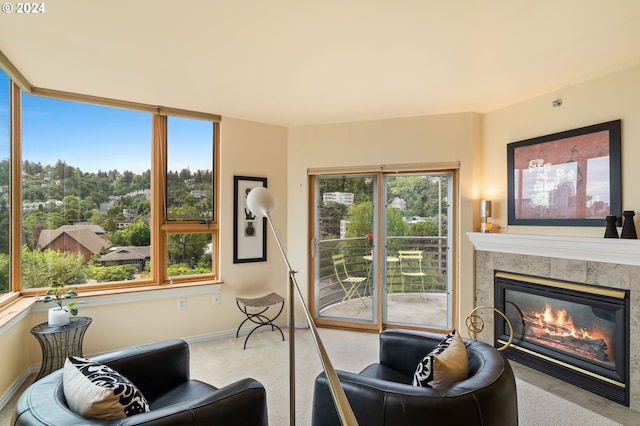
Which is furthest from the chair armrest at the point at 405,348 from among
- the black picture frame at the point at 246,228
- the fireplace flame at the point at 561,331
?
the black picture frame at the point at 246,228

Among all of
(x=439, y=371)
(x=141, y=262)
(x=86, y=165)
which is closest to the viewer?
(x=439, y=371)

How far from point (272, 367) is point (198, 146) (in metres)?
2.48

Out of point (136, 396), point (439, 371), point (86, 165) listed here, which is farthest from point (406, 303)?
point (86, 165)

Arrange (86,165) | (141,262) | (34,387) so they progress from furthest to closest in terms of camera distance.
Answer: (141,262) → (86,165) → (34,387)

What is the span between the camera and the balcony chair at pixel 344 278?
4168 millimetres

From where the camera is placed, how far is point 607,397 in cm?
252

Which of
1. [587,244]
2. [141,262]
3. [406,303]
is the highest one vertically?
[587,244]

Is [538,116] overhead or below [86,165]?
overhead

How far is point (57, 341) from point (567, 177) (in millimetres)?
4416

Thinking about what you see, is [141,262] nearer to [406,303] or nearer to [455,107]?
[406,303]

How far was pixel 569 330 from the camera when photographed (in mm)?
2871

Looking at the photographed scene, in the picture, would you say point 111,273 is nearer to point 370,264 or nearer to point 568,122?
point 370,264

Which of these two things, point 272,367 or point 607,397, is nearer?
point 607,397

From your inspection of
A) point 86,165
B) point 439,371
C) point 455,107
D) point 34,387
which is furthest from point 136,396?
point 455,107
